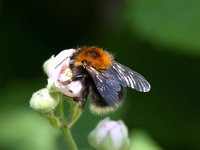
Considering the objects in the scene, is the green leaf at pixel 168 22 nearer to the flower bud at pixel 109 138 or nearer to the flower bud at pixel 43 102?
the flower bud at pixel 109 138

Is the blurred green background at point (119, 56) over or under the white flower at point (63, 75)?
under

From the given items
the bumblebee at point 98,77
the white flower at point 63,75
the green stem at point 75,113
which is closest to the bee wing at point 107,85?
the bumblebee at point 98,77

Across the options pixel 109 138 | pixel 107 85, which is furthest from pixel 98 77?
pixel 109 138

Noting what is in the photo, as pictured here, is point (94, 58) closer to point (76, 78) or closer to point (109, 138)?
point (76, 78)

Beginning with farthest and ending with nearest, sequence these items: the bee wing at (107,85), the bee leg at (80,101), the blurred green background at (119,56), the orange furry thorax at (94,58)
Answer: the blurred green background at (119,56), the bee leg at (80,101), the orange furry thorax at (94,58), the bee wing at (107,85)

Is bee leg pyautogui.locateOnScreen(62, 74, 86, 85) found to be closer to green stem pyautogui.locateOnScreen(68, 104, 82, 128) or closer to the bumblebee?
the bumblebee

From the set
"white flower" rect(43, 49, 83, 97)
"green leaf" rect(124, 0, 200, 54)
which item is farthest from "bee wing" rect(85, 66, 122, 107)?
"green leaf" rect(124, 0, 200, 54)

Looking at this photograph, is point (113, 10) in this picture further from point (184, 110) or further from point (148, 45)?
point (184, 110)
